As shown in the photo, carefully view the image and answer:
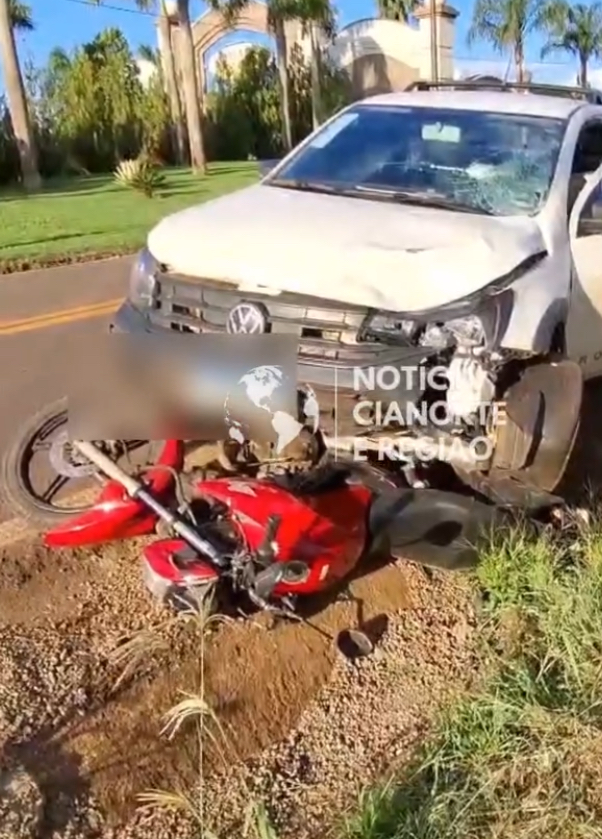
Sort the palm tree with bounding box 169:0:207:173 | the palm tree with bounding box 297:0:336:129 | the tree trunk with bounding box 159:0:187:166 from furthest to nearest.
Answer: the palm tree with bounding box 297:0:336:129, the tree trunk with bounding box 159:0:187:166, the palm tree with bounding box 169:0:207:173

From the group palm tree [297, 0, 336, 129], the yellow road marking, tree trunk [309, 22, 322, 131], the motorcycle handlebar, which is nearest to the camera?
the motorcycle handlebar

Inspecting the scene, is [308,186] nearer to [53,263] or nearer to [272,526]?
[272,526]

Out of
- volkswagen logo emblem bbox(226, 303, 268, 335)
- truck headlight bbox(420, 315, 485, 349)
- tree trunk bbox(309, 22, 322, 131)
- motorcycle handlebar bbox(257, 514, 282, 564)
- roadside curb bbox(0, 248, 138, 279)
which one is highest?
volkswagen logo emblem bbox(226, 303, 268, 335)

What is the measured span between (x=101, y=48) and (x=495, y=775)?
3958 centimetres

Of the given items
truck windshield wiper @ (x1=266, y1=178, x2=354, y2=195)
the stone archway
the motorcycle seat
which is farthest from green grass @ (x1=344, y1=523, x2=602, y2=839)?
the stone archway

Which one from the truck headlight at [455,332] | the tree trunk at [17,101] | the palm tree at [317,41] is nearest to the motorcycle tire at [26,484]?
the truck headlight at [455,332]

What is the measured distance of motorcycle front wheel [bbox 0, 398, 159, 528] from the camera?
4.72 metres

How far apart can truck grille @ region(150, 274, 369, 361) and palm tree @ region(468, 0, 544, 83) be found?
4559 cm

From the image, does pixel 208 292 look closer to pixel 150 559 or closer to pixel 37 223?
pixel 150 559

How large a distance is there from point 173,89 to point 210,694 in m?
37.4

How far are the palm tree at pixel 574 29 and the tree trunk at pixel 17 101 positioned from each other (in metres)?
30.6

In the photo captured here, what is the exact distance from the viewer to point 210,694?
3709 millimetres

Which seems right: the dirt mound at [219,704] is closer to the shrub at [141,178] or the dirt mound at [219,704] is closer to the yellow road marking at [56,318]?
the yellow road marking at [56,318]

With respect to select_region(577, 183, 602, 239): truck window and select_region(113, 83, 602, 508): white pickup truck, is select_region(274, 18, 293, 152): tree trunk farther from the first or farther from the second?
select_region(577, 183, 602, 239): truck window
